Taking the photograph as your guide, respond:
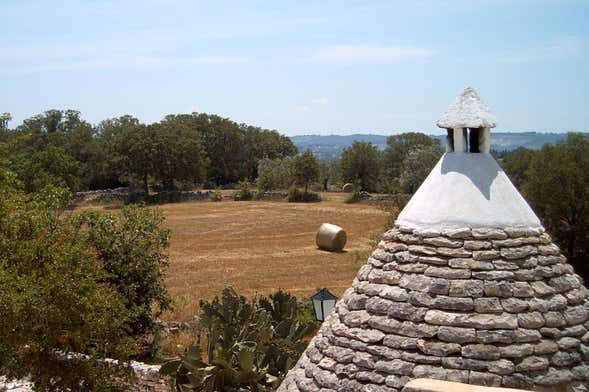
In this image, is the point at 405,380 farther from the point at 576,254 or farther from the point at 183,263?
the point at 183,263

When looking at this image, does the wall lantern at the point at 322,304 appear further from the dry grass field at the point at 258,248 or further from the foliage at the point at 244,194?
the foliage at the point at 244,194

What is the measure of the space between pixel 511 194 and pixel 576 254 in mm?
20645

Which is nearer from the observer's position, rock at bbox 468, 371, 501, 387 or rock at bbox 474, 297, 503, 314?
rock at bbox 468, 371, 501, 387

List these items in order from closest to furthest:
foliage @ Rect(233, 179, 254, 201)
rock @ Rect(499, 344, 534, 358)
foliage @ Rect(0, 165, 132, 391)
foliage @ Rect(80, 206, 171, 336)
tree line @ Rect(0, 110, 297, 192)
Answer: rock @ Rect(499, 344, 534, 358) < foliage @ Rect(0, 165, 132, 391) < foliage @ Rect(80, 206, 171, 336) < tree line @ Rect(0, 110, 297, 192) < foliage @ Rect(233, 179, 254, 201)

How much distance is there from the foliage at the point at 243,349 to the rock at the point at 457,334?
21.3 ft

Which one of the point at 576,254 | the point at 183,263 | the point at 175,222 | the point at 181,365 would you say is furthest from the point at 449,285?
the point at 175,222

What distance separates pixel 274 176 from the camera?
60.9 metres

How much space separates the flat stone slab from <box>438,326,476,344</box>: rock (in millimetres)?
478

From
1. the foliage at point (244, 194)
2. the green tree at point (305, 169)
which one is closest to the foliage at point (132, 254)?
the green tree at point (305, 169)

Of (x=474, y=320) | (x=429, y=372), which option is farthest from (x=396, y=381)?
(x=474, y=320)

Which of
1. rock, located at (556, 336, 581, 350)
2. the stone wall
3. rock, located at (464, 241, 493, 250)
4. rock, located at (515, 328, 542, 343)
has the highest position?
rock, located at (464, 241, 493, 250)

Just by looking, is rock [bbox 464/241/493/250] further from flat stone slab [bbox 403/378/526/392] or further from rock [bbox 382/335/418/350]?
flat stone slab [bbox 403/378/526/392]

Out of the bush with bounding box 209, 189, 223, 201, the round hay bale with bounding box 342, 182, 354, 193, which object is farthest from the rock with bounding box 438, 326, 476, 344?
the round hay bale with bounding box 342, 182, 354, 193

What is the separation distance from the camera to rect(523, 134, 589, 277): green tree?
24.1 meters
